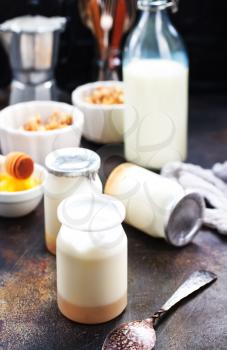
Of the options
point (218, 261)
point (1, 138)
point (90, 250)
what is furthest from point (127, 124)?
point (90, 250)

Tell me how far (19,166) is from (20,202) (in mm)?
54

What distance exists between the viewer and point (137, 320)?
30.4 inches

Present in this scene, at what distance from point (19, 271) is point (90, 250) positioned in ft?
0.56

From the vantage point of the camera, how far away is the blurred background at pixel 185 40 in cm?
148

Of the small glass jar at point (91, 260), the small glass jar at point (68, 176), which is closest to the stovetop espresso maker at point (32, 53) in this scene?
the small glass jar at point (68, 176)

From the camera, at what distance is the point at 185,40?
1.51 meters

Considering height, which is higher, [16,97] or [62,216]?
[62,216]

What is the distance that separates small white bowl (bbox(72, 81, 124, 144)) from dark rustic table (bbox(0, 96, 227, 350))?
0.15m

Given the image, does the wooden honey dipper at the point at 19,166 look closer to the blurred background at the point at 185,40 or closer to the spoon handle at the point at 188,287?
the spoon handle at the point at 188,287

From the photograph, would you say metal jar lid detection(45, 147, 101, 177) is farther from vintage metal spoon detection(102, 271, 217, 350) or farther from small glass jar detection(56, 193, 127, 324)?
vintage metal spoon detection(102, 271, 217, 350)

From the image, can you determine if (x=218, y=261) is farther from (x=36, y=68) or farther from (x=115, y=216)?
(x=36, y=68)

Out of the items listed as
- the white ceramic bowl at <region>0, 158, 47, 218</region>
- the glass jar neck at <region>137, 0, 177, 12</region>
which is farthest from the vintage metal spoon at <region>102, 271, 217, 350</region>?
the glass jar neck at <region>137, 0, 177, 12</region>

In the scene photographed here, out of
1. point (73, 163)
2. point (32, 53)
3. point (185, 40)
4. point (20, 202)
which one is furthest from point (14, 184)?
point (185, 40)

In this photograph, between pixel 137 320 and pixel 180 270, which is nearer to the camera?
pixel 137 320
